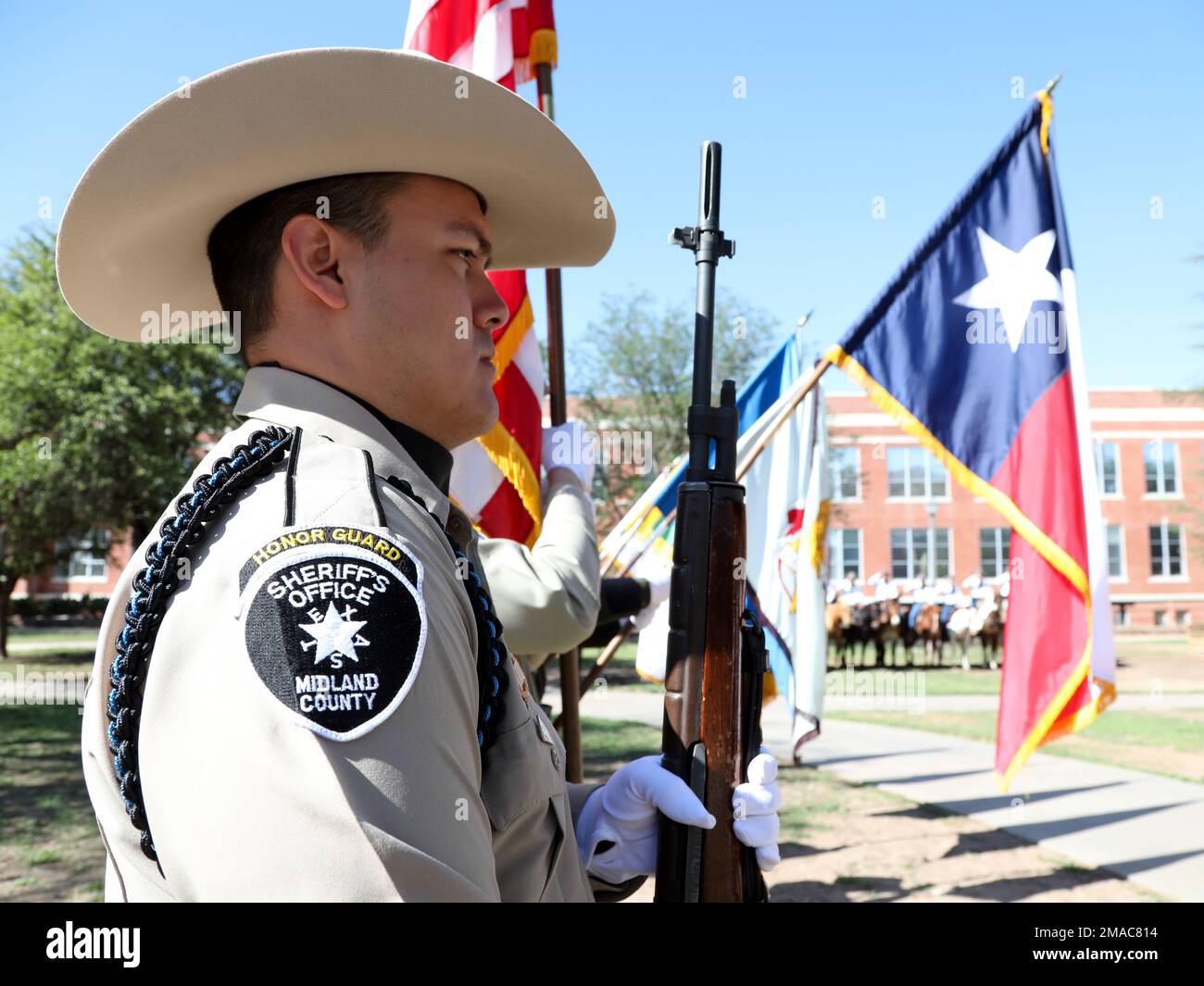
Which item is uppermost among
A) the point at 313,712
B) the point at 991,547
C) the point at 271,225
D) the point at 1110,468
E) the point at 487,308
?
the point at 1110,468

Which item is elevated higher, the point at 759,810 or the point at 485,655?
the point at 485,655

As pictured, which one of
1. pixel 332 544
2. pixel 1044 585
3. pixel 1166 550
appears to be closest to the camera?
pixel 332 544

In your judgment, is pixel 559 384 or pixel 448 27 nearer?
pixel 559 384

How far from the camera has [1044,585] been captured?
530 centimetres

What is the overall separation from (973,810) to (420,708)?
7959mm

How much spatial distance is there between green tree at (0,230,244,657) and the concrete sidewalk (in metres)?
14.3

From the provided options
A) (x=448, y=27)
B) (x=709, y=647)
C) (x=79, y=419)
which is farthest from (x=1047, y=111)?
(x=79, y=419)

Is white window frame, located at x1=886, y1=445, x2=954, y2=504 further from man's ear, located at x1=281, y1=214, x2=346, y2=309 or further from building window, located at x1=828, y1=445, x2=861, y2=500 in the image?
man's ear, located at x1=281, y1=214, x2=346, y2=309

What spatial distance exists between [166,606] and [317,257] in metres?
0.61

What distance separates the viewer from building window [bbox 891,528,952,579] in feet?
142

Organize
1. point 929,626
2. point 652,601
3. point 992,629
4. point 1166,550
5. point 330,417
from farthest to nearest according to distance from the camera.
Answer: point 1166,550 → point 929,626 → point 992,629 → point 652,601 → point 330,417

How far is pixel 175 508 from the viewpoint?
1.37 meters

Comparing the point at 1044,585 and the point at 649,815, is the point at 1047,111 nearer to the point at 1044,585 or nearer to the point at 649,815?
the point at 1044,585
